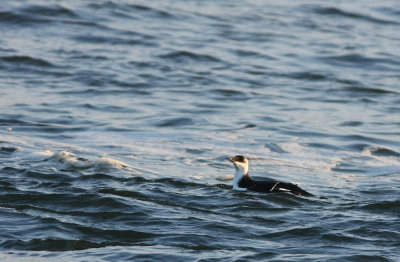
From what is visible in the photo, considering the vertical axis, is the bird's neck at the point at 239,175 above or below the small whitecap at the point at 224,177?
above

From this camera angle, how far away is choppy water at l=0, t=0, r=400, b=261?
8.07 meters

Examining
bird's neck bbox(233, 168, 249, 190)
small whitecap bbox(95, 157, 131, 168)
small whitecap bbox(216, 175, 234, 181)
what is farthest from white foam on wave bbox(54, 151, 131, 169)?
bird's neck bbox(233, 168, 249, 190)

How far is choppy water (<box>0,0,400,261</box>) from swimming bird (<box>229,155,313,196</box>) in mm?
124

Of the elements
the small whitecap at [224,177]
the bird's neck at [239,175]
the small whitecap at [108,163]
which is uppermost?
the bird's neck at [239,175]

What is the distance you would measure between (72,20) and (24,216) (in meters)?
13.6

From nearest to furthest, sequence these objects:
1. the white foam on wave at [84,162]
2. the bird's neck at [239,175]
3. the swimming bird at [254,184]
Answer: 1. the swimming bird at [254,184]
2. the bird's neck at [239,175]
3. the white foam on wave at [84,162]

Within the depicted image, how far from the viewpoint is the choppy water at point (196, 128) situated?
26.5ft

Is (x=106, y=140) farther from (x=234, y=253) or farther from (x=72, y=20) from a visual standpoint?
(x=72, y=20)

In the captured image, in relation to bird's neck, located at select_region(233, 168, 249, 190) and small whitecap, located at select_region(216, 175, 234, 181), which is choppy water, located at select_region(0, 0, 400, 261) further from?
bird's neck, located at select_region(233, 168, 249, 190)

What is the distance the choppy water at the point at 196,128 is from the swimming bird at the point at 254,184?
124mm

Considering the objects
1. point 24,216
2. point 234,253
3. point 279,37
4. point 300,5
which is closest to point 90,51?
point 279,37

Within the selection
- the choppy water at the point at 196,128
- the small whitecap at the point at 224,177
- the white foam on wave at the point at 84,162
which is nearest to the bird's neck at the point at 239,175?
the choppy water at the point at 196,128

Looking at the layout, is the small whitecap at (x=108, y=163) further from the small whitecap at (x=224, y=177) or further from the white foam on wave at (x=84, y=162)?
the small whitecap at (x=224, y=177)

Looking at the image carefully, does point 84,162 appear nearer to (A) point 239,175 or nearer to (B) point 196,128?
(A) point 239,175
